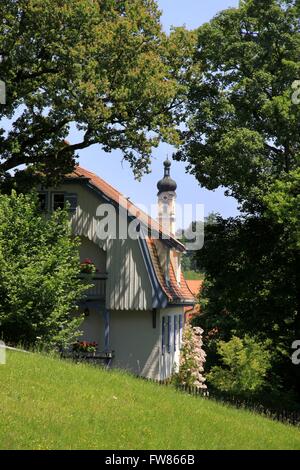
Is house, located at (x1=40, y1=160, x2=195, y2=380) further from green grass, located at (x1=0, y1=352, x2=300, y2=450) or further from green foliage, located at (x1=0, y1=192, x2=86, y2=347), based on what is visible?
green grass, located at (x1=0, y1=352, x2=300, y2=450)

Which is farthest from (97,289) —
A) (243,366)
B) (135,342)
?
(243,366)

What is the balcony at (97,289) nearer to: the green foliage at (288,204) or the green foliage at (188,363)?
the green foliage at (188,363)

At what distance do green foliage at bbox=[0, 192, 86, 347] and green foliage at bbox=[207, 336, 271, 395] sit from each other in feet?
→ 54.4

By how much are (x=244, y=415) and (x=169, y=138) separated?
1196 cm

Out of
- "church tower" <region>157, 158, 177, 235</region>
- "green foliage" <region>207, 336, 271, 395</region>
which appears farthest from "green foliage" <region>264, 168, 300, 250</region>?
"church tower" <region>157, 158, 177, 235</region>

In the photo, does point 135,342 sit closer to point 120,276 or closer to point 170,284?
point 120,276

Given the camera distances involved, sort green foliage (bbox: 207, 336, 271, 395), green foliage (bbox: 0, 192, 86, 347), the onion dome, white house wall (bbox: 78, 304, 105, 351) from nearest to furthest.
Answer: green foliage (bbox: 0, 192, 86, 347)
white house wall (bbox: 78, 304, 105, 351)
green foliage (bbox: 207, 336, 271, 395)
the onion dome

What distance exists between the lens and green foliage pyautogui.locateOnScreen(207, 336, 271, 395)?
125 feet

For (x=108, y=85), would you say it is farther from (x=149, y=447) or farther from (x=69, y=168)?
(x=149, y=447)

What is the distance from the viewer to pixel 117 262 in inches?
1164

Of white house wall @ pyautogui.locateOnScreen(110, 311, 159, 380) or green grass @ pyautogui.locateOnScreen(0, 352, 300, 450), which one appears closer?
green grass @ pyautogui.locateOnScreen(0, 352, 300, 450)

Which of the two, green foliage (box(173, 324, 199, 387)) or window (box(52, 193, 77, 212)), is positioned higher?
window (box(52, 193, 77, 212))

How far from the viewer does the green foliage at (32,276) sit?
21.6m

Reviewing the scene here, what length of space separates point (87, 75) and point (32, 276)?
7.30 m
